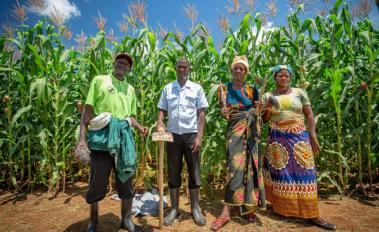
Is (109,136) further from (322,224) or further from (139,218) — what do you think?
(322,224)

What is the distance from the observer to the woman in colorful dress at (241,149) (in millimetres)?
2801

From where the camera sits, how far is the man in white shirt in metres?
2.81

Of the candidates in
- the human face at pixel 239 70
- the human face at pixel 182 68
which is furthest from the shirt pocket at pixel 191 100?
the human face at pixel 239 70

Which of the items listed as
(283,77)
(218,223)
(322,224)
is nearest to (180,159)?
(218,223)

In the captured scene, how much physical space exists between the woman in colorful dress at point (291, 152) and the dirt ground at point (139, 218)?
234mm

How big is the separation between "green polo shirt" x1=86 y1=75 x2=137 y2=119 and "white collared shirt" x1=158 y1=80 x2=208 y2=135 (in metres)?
0.56

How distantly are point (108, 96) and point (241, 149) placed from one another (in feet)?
5.36

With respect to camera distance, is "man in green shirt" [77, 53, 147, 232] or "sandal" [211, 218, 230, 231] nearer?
"man in green shirt" [77, 53, 147, 232]

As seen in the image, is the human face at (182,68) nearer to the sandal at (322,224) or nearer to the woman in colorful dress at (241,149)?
the woman in colorful dress at (241,149)

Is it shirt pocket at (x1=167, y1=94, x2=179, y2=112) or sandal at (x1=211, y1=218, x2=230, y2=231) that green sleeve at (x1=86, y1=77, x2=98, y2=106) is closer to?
shirt pocket at (x1=167, y1=94, x2=179, y2=112)

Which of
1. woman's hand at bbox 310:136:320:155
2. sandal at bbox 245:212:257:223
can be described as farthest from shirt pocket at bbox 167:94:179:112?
woman's hand at bbox 310:136:320:155

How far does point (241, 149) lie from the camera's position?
2850 mm

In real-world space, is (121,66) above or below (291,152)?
above

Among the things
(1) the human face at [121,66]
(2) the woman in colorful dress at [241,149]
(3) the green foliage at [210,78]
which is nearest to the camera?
(1) the human face at [121,66]
